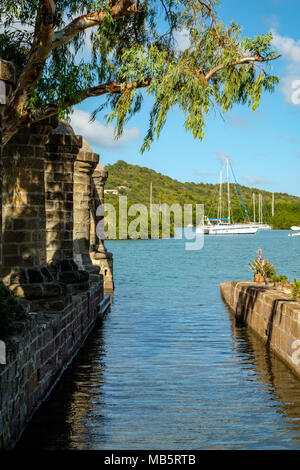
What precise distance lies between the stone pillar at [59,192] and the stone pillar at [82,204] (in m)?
3.09

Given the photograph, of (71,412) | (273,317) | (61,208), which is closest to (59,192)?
(61,208)

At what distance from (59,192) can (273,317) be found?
5.23 meters

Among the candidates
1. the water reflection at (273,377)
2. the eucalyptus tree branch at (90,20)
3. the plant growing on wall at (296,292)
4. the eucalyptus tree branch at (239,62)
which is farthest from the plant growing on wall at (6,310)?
the plant growing on wall at (296,292)

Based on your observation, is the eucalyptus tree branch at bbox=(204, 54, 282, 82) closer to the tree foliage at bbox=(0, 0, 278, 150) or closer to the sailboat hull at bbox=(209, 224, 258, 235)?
the tree foliage at bbox=(0, 0, 278, 150)

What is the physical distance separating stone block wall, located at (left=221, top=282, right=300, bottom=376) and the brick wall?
3747mm

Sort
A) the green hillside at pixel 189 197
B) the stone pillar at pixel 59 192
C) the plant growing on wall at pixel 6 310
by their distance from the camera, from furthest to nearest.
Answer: the green hillside at pixel 189 197, the stone pillar at pixel 59 192, the plant growing on wall at pixel 6 310

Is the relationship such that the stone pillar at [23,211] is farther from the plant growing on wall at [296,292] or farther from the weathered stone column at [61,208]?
the plant growing on wall at [296,292]

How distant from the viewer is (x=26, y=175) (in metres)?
10.9

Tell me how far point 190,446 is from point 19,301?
2.75 metres

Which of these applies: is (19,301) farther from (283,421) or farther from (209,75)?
(209,75)

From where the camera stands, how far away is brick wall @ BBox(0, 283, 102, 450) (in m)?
6.55

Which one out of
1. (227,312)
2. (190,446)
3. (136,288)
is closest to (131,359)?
(190,446)

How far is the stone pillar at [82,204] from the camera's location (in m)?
17.5

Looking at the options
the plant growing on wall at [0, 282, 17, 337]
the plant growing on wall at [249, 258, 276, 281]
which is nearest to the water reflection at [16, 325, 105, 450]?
the plant growing on wall at [0, 282, 17, 337]
